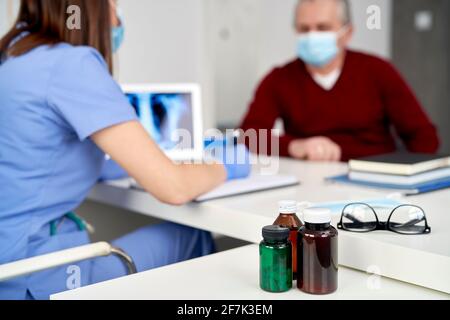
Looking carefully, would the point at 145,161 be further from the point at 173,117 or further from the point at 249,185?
the point at 173,117

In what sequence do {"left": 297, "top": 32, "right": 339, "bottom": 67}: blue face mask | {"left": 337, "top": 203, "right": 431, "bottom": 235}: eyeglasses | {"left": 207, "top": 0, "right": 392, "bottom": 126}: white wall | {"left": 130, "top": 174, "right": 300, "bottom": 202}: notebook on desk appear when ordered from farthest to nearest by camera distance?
{"left": 207, "top": 0, "right": 392, "bottom": 126}: white wall → {"left": 297, "top": 32, "right": 339, "bottom": 67}: blue face mask → {"left": 130, "top": 174, "right": 300, "bottom": 202}: notebook on desk → {"left": 337, "top": 203, "right": 431, "bottom": 235}: eyeglasses

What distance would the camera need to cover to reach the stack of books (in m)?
1.36

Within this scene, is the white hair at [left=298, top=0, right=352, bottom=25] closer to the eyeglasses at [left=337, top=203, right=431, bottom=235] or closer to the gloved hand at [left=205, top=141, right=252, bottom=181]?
the gloved hand at [left=205, top=141, right=252, bottom=181]

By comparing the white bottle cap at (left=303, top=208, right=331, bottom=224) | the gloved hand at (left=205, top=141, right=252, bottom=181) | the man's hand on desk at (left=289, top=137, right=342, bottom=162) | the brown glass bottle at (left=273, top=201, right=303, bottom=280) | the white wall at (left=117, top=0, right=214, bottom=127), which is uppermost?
the white wall at (left=117, top=0, right=214, bottom=127)

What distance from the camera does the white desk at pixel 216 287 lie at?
0.83 m

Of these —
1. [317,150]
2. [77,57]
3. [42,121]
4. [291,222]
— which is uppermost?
[77,57]

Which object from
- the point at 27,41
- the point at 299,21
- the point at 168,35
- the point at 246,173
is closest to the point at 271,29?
the point at 168,35

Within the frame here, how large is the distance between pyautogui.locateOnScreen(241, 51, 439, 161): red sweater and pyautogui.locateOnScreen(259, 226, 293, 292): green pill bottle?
1.33 metres

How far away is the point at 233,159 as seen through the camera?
4.92 ft

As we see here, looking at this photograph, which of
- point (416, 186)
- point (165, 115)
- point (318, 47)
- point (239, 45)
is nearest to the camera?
point (416, 186)

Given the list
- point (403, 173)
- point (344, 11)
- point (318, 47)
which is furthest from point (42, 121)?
point (344, 11)

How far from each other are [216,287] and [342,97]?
1.41 m

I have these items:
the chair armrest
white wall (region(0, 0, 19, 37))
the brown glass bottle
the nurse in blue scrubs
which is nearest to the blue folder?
the nurse in blue scrubs
